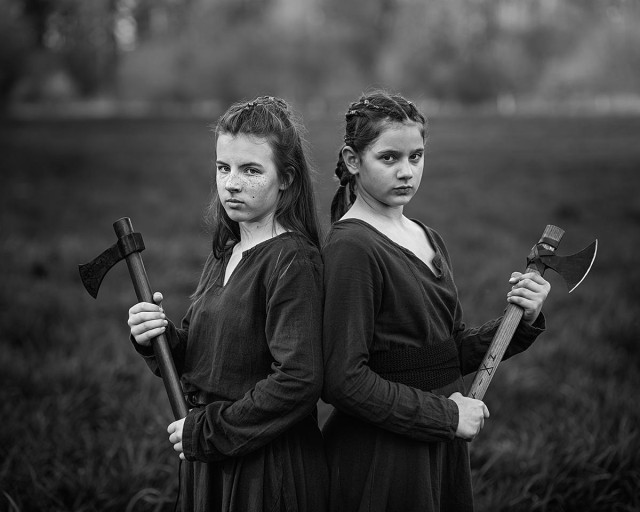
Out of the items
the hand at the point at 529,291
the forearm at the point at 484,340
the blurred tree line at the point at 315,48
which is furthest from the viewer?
the blurred tree line at the point at 315,48

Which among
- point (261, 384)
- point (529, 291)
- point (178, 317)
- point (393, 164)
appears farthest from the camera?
point (178, 317)

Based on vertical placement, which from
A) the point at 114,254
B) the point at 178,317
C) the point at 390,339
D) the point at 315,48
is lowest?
the point at 178,317

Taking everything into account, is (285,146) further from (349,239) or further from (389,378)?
(389,378)

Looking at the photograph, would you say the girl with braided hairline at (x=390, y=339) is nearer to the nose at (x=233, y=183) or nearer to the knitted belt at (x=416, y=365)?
the knitted belt at (x=416, y=365)

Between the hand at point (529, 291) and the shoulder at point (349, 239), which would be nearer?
the shoulder at point (349, 239)

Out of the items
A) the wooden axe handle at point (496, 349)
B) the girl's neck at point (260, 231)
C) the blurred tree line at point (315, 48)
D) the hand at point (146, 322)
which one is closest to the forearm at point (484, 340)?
the wooden axe handle at point (496, 349)

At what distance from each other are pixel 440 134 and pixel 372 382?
16.4 metres

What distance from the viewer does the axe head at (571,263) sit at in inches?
86.4

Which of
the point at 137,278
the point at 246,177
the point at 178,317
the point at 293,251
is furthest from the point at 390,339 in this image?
the point at 178,317

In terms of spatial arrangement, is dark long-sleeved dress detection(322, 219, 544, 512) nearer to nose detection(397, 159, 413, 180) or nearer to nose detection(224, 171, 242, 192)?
nose detection(397, 159, 413, 180)

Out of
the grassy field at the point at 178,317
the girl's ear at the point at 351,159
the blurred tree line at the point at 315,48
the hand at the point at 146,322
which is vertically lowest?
the grassy field at the point at 178,317

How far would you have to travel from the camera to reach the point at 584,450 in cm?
356

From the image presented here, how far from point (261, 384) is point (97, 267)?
668mm

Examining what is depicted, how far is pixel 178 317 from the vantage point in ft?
19.4
